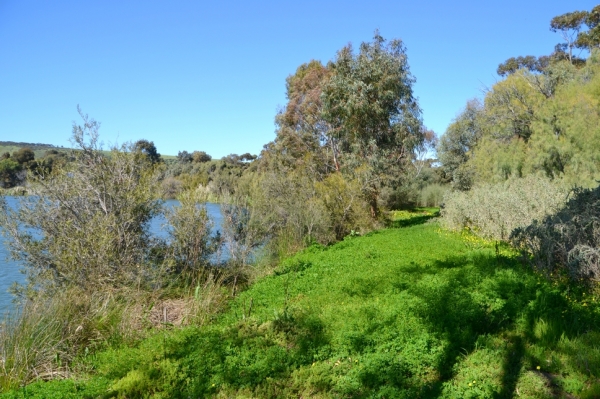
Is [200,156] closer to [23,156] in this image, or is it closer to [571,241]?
[23,156]

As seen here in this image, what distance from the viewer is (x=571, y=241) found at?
24.2 feet

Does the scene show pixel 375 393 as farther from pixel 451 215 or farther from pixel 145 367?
pixel 451 215

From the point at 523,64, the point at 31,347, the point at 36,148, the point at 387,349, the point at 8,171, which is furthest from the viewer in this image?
the point at 523,64

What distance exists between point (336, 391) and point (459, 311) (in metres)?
2.37

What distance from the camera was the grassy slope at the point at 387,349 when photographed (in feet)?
14.5

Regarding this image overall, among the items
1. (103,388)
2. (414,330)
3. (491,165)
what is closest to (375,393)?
(414,330)

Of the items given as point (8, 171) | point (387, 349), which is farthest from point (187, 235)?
point (8, 171)

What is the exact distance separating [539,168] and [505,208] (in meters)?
9.70

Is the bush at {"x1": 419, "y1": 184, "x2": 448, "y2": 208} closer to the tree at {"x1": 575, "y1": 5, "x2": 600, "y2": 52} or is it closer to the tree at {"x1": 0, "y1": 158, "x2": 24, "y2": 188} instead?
the tree at {"x1": 575, "y1": 5, "x2": 600, "y2": 52}

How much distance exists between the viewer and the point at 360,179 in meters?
18.2

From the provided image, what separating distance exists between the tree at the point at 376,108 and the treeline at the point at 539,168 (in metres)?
4.19

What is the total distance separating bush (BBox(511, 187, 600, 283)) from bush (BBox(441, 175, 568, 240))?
2484mm

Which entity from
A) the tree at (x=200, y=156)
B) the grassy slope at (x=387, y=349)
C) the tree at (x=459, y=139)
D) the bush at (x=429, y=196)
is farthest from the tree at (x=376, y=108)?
the tree at (x=200, y=156)

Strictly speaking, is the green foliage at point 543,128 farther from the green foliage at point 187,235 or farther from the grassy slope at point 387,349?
the green foliage at point 187,235
